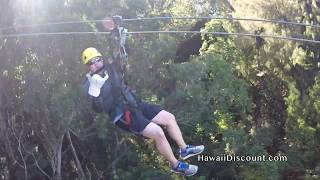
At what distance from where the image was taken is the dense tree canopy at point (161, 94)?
34.3 ft

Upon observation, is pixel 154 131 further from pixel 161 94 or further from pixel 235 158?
pixel 235 158

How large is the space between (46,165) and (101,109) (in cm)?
719

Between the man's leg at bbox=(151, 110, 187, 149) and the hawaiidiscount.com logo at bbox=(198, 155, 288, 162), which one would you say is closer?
the man's leg at bbox=(151, 110, 187, 149)

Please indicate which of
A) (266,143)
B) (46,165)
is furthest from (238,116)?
(46,165)

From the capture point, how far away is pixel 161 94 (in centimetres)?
1273

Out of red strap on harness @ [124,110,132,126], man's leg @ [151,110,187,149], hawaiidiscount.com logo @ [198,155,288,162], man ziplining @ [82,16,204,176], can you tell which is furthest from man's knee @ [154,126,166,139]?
hawaiidiscount.com logo @ [198,155,288,162]

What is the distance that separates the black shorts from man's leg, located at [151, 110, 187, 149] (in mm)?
60

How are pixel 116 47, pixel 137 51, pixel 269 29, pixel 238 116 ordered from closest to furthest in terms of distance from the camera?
pixel 116 47
pixel 137 51
pixel 269 29
pixel 238 116

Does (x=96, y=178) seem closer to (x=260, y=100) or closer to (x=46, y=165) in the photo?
(x=46, y=165)

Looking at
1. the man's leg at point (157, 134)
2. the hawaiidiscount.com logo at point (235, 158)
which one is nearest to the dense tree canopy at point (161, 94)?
the hawaiidiscount.com logo at point (235, 158)

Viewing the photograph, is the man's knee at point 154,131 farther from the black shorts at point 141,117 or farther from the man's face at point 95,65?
the man's face at point 95,65

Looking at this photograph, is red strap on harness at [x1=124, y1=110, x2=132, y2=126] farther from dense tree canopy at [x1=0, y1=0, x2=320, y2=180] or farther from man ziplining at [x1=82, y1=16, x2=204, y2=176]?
dense tree canopy at [x1=0, y1=0, x2=320, y2=180]

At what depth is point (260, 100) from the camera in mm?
16438

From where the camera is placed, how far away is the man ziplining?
550cm
